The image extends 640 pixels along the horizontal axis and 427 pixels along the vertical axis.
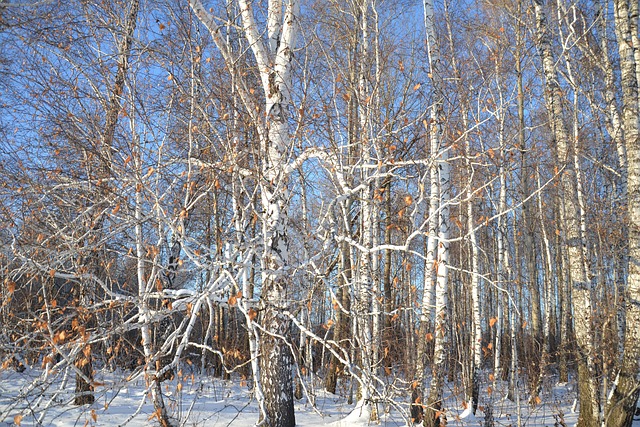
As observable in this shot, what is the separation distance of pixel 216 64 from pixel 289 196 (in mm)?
3026

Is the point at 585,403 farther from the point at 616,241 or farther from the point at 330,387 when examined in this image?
the point at 330,387

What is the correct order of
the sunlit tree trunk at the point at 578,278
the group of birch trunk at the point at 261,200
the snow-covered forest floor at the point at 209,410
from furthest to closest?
the sunlit tree trunk at the point at 578,278
the snow-covered forest floor at the point at 209,410
the group of birch trunk at the point at 261,200

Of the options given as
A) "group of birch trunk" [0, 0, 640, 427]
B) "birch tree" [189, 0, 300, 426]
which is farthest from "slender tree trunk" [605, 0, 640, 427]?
"birch tree" [189, 0, 300, 426]

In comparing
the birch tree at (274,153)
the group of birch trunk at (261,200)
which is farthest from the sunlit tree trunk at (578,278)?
the birch tree at (274,153)

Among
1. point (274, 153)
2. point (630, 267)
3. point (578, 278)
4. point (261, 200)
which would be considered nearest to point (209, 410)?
point (261, 200)

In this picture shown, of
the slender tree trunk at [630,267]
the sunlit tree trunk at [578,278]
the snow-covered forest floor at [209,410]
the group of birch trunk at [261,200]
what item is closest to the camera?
the group of birch trunk at [261,200]

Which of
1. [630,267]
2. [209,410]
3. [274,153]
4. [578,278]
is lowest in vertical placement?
[209,410]

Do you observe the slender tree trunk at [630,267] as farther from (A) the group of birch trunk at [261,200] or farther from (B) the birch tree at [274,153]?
(B) the birch tree at [274,153]

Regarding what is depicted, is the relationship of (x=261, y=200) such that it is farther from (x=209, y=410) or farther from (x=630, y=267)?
(x=630, y=267)

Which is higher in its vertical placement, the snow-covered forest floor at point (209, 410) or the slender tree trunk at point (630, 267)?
the slender tree trunk at point (630, 267)

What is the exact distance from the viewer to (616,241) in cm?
849

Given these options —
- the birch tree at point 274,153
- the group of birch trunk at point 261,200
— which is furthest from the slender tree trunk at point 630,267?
the birch tree at point 274,153

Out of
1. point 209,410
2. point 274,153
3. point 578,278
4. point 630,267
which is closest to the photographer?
point 274,153

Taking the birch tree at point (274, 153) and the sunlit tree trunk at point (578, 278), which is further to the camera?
the sunlit tree trunk at point (578, 278)
